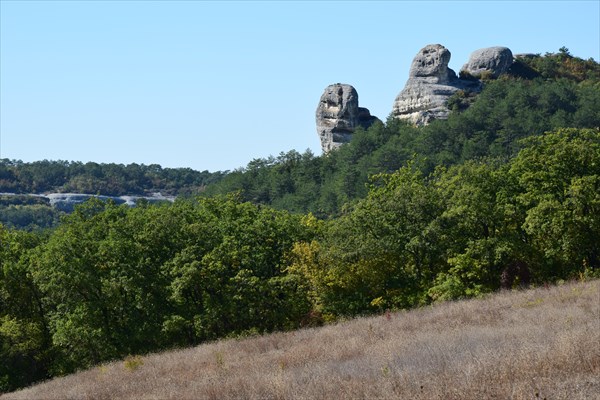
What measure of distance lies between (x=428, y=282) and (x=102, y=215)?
20.7 m

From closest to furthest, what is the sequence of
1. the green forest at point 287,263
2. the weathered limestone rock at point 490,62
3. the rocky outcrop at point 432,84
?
the green forest at point 287,263 < the rocky outcrop at point 432,84 < the weathered limestone rock at point 490,62

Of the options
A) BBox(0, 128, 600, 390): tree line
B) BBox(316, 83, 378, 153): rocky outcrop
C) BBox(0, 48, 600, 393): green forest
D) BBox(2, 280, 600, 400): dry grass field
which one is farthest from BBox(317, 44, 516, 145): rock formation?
BBox(2, 280, 600, 400): dry grass field

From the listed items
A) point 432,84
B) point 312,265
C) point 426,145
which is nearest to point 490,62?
point 432,84

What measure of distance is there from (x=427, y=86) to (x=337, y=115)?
725 inches

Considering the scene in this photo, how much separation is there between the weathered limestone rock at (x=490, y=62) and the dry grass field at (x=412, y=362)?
126953 mm

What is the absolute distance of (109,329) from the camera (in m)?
38.3

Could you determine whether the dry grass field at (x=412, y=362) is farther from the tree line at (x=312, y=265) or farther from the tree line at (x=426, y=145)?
the tree line at (x=426, y=145)

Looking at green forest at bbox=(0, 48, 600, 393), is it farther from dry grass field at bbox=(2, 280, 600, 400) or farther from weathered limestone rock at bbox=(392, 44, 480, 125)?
weathered limestone rock at bbox=(392, 44, 480, 125)

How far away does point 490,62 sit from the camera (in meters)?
146

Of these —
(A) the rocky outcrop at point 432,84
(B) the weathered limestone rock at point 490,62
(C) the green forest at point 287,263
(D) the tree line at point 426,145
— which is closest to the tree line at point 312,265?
(C) the green forest at point 287,263

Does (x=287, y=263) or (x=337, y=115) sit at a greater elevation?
(x=337, y=115)

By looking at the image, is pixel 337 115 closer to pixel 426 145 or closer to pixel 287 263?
pixel 426 145

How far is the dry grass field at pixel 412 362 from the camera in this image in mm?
9625

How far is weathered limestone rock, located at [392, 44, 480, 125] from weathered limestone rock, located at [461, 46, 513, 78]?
23.6ft
